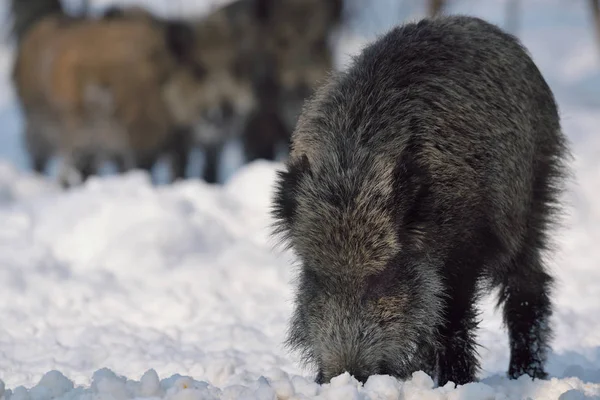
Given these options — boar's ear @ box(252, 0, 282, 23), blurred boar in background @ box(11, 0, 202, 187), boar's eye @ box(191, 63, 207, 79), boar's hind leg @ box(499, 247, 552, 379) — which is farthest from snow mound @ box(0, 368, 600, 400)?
boar's ear @ box(252, 0, 282, 23)

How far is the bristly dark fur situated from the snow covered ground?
28cm

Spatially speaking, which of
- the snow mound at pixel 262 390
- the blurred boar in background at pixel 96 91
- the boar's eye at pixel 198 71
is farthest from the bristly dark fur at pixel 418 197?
the boar's eye at pixel 198 71

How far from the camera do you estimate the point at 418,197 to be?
4.11m

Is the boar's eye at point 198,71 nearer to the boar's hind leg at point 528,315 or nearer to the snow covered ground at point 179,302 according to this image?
the snow covered ground at point 179,302

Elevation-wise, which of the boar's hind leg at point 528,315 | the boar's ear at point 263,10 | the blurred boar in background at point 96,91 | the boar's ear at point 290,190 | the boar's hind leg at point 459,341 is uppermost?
the boar's ear at point 263,10

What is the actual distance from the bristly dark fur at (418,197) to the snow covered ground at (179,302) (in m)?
0.28

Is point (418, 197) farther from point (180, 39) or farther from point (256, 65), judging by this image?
point (180, 39)

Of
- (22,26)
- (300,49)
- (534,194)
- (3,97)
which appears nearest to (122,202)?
(534,194)

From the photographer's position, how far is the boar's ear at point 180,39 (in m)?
15.4

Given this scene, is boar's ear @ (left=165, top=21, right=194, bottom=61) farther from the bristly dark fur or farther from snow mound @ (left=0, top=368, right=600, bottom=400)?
snow mound @ (left=0, top=368, right=600, bottom=400)

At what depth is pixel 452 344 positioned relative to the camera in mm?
4523

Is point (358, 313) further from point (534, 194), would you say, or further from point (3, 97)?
point (3, 97)

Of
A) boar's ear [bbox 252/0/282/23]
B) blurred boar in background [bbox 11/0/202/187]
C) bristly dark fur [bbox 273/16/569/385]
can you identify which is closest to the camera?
bristly dark fur [bbox 273/16/569/385]

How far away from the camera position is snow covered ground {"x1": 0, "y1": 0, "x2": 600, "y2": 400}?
3779mm
